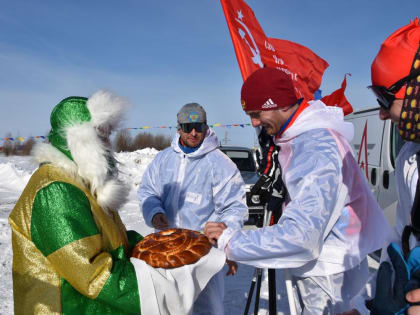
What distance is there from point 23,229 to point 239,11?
329 cm

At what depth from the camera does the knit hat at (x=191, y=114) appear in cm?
314

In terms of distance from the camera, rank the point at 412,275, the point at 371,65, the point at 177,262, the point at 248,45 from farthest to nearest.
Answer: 1. the point at 248,45
2. the point at 177,262
3. the point at 371,65
4. the point at 412,275

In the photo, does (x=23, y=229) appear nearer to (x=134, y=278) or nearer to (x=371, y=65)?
(x=134, y=278)

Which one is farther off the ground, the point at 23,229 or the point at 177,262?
the point at 23,229

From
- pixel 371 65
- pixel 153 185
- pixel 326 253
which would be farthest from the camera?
pixel 153 185

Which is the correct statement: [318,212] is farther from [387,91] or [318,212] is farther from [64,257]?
[64,257]

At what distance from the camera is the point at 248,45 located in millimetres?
3703

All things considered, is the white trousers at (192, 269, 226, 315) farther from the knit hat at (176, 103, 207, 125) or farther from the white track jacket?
the knit hat at (176, 103, 207, 125)

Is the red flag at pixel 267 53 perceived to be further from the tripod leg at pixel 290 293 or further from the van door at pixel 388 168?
the tripod leg at pixel 290 293

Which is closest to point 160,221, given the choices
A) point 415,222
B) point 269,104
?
point 269,104

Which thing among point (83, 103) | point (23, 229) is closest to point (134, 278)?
point (23, 229)

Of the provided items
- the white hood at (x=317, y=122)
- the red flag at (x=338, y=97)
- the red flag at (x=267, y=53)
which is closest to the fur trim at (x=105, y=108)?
the white hood at (x=317, y=122)

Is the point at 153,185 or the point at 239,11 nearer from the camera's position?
the point at 153,185

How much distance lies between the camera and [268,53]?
4125 millimetres
